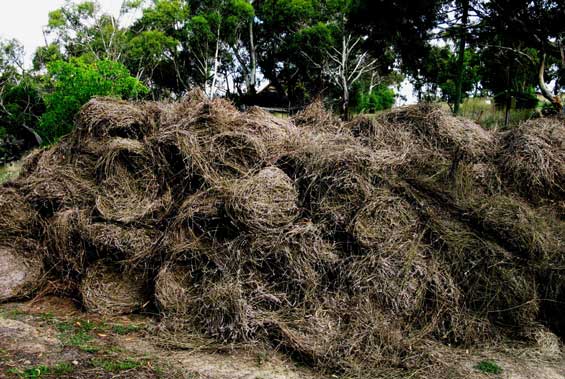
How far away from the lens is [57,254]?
5.14 metres

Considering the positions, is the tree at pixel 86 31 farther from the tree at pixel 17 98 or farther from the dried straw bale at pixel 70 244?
the dried straw bale at pixel 70 244

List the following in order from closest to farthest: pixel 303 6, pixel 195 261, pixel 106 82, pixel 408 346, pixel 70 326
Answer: pixel 408 346
pixel 70 326
pixel 195 261
pixel 106 82
pixel 303 6

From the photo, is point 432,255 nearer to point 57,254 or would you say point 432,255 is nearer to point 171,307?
point 171,307

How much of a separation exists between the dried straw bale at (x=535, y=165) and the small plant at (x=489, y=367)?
6.97 ft

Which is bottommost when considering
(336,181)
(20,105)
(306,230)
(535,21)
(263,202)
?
(306,230)

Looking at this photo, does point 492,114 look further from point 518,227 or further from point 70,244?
point 70,244

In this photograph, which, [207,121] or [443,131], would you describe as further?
[443,131]

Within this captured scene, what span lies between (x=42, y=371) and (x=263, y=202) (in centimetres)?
225

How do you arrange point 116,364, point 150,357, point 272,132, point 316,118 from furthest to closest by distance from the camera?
1. point 316,118
2. point 272,132
3. point 150,357
4. point 116,364

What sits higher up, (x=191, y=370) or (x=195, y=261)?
(x=195, y=261)

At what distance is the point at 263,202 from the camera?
450 cm

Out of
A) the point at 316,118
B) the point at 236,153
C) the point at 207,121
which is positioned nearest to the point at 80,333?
the point at 236,153

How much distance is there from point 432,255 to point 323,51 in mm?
24554

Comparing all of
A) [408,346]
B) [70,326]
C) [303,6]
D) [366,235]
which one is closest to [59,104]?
[70,326]
